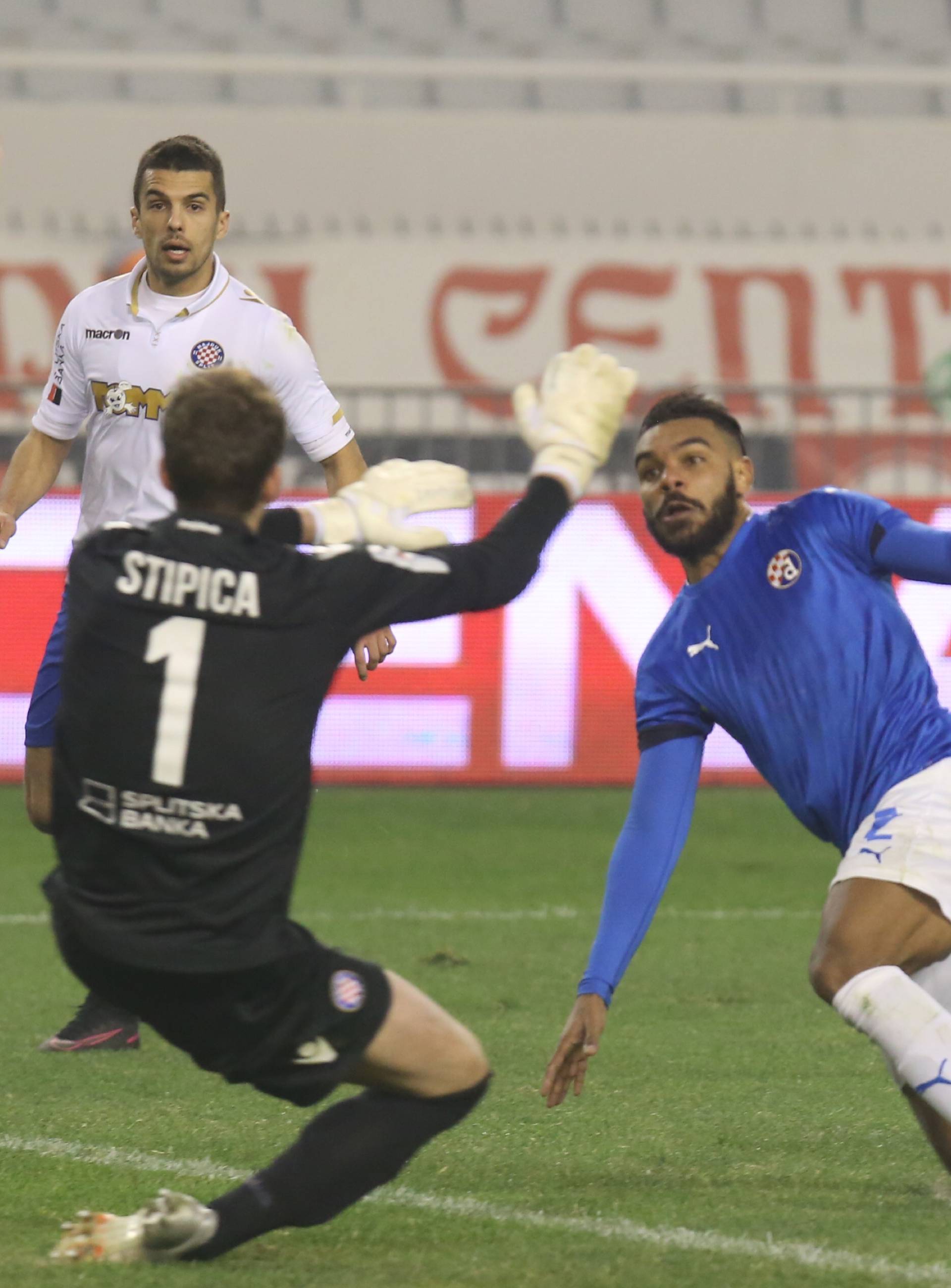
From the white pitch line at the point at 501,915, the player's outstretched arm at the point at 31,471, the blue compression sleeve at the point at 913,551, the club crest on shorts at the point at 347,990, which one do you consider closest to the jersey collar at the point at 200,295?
the player's outstretched arm at the point at 31,471

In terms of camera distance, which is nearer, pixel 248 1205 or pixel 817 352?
pixel 248 1205

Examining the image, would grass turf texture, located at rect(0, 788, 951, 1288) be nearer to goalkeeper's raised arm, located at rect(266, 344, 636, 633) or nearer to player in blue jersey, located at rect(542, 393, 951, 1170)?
player in blue jersey, located at rect(542, 393, 951, 1170)

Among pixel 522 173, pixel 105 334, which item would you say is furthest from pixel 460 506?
pixel 522 173

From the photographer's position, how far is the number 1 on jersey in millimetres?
3168

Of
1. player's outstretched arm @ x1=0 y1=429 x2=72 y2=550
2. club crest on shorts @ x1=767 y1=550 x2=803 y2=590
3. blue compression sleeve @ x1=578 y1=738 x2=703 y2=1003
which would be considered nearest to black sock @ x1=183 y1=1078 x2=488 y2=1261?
blue compression sleeve @ x1=578 y1=738 x2=703 y2=1003

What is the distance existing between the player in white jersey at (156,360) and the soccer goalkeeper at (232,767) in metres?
1.88

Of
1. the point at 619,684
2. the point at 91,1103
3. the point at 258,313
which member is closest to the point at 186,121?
the point at 619,684

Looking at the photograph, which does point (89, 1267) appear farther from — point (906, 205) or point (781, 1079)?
point (906, 205)

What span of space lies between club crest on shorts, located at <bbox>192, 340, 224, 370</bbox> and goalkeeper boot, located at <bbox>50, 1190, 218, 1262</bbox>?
8.01ft

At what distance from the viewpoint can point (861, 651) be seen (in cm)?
404

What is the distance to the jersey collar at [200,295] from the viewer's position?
5312 millimetres

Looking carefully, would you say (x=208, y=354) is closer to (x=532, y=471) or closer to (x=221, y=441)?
(x=532, y=471)

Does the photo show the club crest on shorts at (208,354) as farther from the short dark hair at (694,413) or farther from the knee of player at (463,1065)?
the knee of player at (463,1065)

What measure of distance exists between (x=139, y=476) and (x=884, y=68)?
15.8 metres
